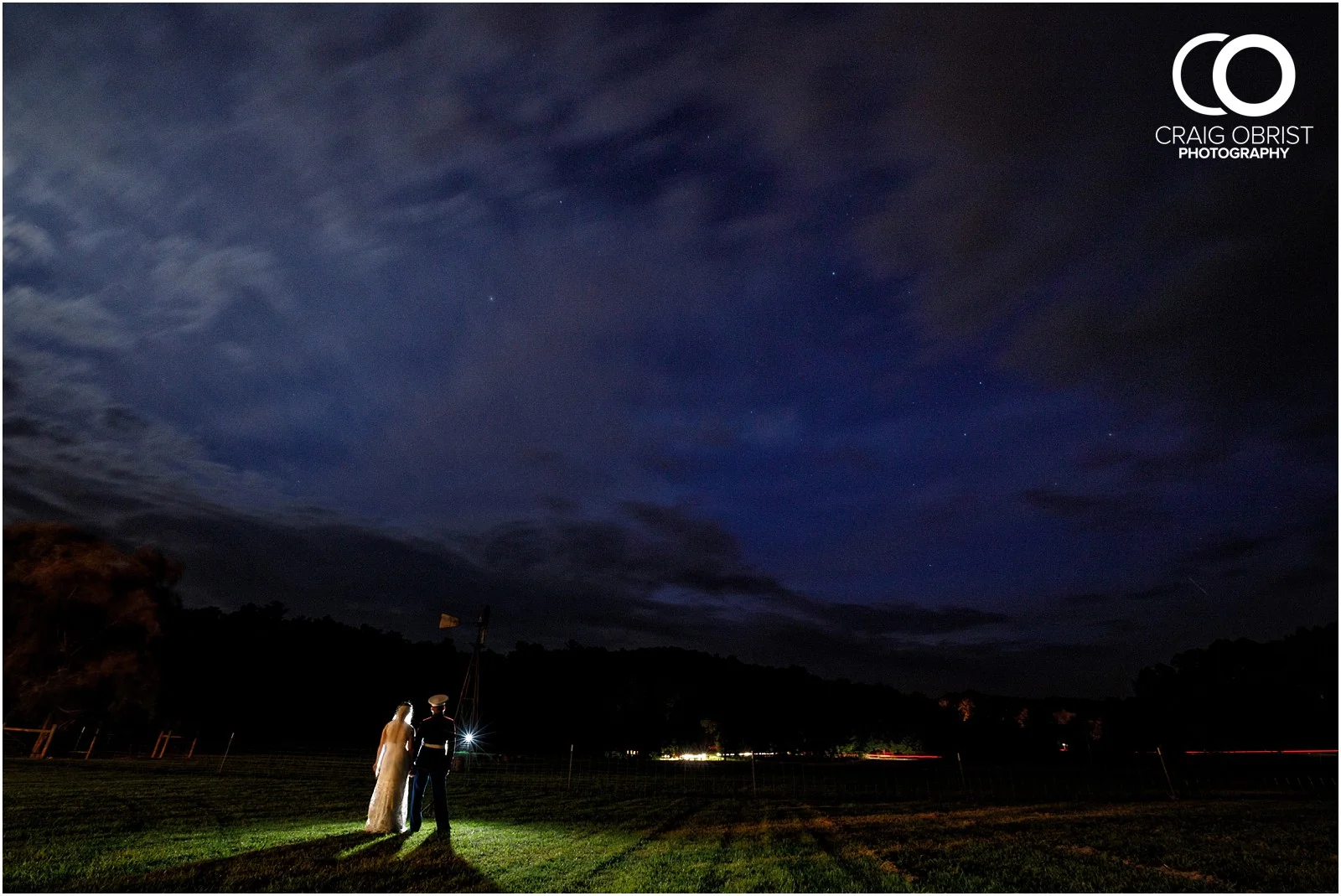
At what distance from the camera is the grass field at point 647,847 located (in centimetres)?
755

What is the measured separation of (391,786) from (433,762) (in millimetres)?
637

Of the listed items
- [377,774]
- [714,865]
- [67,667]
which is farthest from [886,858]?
[67,667]

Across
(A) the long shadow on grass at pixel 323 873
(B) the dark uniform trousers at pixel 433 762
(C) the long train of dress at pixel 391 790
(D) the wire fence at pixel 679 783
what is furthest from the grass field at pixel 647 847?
(D) the wire fence at pixel 679 783

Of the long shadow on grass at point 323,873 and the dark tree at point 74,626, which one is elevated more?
the dark tree at point 74,626

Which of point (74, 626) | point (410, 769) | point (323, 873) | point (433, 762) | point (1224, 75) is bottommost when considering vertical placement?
point (323, 873)

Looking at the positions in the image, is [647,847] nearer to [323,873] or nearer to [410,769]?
[410,769]

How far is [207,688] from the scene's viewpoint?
168ft

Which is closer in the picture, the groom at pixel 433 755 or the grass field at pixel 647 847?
the grass field at pixel 647 847

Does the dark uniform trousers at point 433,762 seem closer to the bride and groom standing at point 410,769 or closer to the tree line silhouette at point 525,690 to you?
the bride and groom standing at point 410,769

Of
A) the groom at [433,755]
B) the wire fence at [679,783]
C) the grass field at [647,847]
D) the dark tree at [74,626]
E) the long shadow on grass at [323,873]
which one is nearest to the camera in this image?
the long shadow on grass at [323,873]

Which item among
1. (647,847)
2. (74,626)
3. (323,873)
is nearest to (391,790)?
(323,873)

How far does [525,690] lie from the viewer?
231 feet

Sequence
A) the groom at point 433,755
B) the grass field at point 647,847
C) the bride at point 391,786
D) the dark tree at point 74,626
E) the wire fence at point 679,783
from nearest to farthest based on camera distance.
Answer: the grass field at point 647,847 < the bride at point 391,786 < the groom at point 433,755 < the wire fence at point 679,783 < the dark tree at point 74,626

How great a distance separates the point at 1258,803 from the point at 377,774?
20.3 meters
